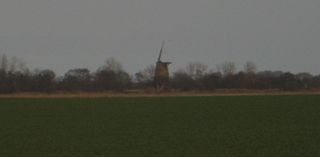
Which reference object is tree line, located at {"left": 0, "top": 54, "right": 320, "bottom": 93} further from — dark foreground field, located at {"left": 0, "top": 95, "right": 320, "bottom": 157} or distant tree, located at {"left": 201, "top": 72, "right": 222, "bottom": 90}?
dark foreground field, located at {"left": 0, "top": 95, "right": 320, "bottom": 157}

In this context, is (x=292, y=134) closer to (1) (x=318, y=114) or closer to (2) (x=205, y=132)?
(2) (x=205, y=132)

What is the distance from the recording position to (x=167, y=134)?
22.6m

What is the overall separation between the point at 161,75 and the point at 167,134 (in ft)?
211

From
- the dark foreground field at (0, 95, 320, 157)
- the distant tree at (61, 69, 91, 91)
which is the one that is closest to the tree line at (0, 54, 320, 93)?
the distant tree at (61, 69, 91, 91)

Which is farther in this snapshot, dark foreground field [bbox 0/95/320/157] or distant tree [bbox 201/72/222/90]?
distant tree [bbox 201/72/222/90]

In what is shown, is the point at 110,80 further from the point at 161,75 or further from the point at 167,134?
the point at 167,134

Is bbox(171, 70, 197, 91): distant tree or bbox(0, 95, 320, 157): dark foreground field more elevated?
bbox(171, 70, 197, 91): distant tree

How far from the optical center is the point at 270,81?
→ 83.1 metres

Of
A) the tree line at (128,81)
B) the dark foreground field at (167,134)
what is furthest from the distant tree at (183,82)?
the dark foreground field at (167,134)

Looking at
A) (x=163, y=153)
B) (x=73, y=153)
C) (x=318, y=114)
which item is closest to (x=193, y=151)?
(x=163, y=153)

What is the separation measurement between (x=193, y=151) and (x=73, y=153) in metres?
3.62

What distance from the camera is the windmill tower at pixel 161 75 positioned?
3255 inches

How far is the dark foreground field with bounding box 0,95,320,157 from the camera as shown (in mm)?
17219

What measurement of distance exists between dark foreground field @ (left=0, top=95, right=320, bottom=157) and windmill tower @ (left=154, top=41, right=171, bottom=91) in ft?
152
